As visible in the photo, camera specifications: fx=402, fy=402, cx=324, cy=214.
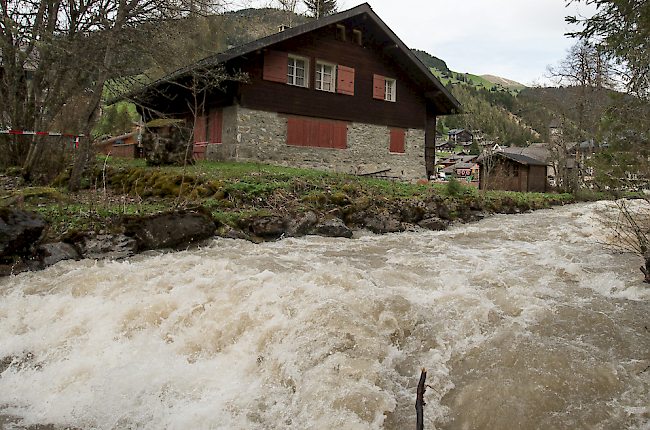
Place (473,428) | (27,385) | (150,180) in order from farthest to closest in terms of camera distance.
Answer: (150,180) < (27,385) < (473,428)

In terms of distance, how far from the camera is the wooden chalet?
27531 millimetres

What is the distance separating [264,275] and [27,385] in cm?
275

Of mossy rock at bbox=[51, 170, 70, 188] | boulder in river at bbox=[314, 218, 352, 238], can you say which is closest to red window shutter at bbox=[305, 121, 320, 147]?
boulder in river at bbox=[314, 218, 352, 238]

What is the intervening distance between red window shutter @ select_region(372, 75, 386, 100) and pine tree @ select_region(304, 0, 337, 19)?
1385 cm

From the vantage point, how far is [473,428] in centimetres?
276

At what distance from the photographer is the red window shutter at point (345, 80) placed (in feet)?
59.7

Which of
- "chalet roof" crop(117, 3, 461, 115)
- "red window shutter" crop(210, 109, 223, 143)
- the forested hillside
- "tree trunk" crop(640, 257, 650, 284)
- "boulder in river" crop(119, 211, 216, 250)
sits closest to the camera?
"tree trunk" crop(640, 257, 650, 284)

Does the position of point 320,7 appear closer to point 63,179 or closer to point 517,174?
point 517,174

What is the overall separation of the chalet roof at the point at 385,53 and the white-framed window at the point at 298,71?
127cm

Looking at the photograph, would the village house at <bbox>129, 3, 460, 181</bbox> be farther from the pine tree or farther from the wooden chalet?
the pine tree

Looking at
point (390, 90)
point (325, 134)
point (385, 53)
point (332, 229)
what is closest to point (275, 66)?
point (325, 134)

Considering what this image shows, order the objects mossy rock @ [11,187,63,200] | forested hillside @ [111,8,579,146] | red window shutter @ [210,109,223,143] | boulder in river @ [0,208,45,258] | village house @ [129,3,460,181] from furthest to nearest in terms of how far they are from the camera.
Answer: red window shutter @ [210,109,223,143] < village house @ [129,3,460,181] < forested hillside @ [111,8,579,146] < mossy rock @ [11,187,63,200] < boulder in river @ [0,208,45,258]

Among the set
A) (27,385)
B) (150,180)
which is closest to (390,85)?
(150,180)

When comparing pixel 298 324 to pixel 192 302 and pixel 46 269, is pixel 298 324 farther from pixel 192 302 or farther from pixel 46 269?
pixel 46 269
